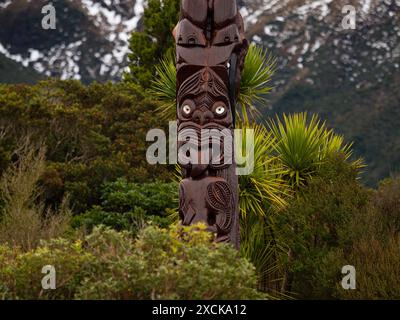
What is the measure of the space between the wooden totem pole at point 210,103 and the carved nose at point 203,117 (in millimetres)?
11

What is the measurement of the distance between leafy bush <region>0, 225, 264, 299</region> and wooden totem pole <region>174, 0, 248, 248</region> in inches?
59.7

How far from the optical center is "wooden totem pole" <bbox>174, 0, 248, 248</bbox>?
29.0 feet

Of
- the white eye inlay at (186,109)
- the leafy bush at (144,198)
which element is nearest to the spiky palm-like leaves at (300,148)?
the leafy bush at (144,198)

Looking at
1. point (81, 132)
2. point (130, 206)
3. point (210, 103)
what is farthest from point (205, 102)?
point (81, 132)

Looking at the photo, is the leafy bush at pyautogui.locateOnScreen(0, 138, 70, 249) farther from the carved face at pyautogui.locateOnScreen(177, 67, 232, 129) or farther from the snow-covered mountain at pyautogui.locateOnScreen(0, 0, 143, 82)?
the snow-covered mountain at pyautogui.locateOnScreen(0, 0, 143, 82)

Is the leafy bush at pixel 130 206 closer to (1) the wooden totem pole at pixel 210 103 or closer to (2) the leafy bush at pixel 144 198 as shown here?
(2) the leafy bush at pixel 144 198

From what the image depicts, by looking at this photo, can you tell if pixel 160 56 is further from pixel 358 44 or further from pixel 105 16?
pixel 105 16

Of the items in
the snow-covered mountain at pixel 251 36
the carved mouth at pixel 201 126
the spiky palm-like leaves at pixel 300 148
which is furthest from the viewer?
the snow-covered mountain at pixel 251 36

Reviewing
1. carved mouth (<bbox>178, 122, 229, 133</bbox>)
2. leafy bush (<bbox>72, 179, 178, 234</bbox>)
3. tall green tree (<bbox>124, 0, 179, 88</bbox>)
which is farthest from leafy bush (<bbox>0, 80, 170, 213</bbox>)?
carved mouth (<bbox>178, 122, 229, 133</bbox>)

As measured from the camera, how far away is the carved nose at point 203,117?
29.6 feet
